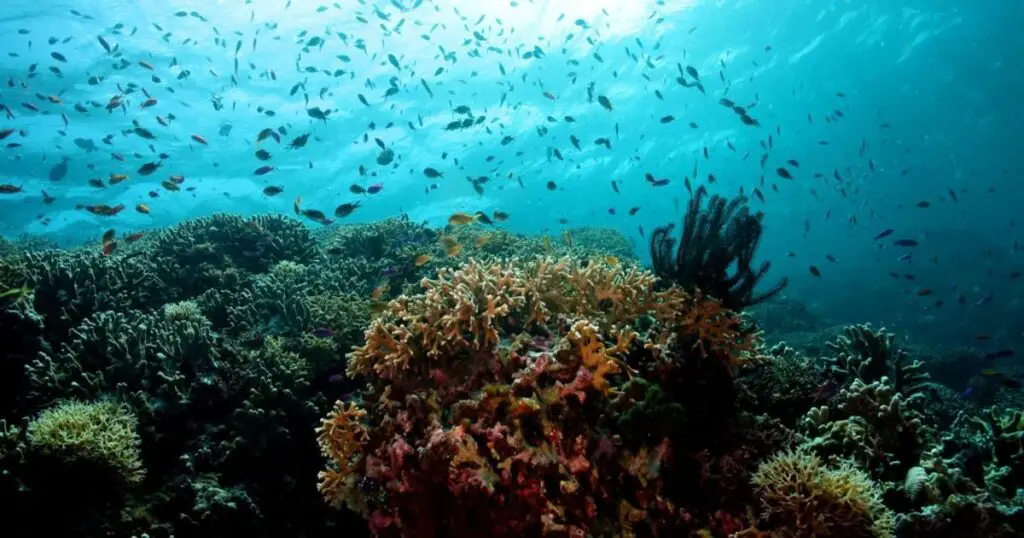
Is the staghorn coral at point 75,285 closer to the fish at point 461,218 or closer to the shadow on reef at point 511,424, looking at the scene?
the shadow on reef at point 511,424

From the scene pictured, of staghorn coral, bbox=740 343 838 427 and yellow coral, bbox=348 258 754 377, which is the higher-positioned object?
yellow coral, bbox=348 258 754 377

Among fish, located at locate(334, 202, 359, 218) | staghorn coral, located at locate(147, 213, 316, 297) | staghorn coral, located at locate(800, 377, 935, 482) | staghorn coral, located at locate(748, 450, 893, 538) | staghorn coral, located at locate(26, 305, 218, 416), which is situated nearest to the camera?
staghorn coral, located at locate(748, 450, 893, 538)

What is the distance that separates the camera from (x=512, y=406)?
3.39 meters

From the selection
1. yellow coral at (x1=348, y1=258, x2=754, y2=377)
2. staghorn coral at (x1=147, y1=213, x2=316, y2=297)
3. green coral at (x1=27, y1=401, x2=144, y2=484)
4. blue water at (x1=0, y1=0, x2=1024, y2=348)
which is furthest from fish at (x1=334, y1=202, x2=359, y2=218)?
blue water at (x1=0, y1=0, x2=1024, y2=348)

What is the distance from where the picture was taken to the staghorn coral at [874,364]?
216 inches

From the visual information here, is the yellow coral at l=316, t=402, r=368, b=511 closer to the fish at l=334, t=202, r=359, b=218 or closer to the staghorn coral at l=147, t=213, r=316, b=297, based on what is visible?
the fish at l=334, t=202, r=359, b=218

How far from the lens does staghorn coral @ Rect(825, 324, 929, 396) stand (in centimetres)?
549

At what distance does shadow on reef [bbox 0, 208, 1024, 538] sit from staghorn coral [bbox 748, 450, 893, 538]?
0.6 inches

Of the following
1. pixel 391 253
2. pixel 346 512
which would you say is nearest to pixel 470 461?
pixel 346 512

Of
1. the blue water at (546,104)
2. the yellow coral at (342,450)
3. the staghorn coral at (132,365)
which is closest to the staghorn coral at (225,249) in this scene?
the staghorn coral at (132,365)

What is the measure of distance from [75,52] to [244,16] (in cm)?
950

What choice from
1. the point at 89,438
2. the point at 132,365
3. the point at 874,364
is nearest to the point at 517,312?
the point at 89,438

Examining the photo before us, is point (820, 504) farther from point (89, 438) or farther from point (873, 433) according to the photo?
point (89, 438)

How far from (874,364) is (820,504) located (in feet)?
11.7
